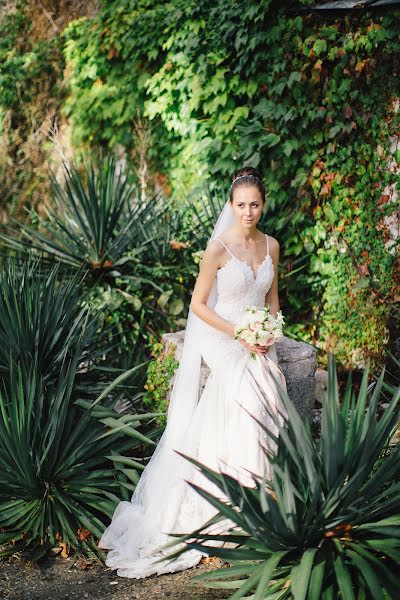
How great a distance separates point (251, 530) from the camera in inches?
106

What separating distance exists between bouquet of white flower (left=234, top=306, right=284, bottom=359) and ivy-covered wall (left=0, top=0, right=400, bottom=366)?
2.43m

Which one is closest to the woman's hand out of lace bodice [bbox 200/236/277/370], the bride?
the bride

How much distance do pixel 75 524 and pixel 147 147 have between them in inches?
222

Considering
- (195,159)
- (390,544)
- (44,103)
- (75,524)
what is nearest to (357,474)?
(390,544)

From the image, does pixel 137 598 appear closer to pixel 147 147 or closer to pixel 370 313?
pixel 370 313

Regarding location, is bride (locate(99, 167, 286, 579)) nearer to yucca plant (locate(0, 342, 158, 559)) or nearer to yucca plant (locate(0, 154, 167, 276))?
yucca plant (locate(0, 342, 158, 559))

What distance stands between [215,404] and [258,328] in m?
0.57

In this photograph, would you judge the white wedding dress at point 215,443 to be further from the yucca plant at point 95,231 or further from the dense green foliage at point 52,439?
the yucca plant at point 95,231

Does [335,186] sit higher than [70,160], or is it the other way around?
[70,160]

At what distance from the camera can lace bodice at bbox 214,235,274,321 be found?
13.6ft

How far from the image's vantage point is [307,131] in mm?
6535

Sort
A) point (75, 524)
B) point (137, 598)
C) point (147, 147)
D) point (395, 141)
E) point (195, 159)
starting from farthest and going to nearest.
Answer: point (147, 147), point (195, 159), point (395, 141), point (75, 524), point (137, 598)

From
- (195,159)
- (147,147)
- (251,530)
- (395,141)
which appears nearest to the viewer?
(251,530)

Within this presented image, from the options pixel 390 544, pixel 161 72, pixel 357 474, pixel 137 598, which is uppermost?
pixel 161 72
